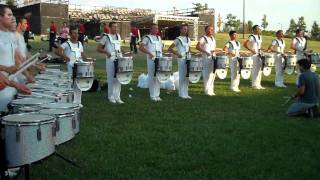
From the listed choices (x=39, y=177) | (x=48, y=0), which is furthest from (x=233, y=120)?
(x=48, y=0)

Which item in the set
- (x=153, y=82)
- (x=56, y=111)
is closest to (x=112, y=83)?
(x=153, y=82)

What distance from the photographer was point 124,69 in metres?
11.6

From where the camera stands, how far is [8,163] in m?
4.86

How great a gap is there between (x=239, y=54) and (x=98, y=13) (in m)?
44.5

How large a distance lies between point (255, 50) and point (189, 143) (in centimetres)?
838

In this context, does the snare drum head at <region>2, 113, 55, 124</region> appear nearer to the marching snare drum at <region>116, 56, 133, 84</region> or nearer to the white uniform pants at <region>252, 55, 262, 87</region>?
the marching snare drum at <region>116, 56, 133, 84</region>

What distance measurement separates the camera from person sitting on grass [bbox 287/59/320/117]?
33.1 feet

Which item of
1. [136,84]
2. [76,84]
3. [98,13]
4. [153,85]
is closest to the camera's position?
[76,84]

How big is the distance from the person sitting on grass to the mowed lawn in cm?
31

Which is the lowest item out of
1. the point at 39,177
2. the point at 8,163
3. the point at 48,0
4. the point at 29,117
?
the point at 39,177

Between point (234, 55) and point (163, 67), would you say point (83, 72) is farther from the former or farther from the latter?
point (234, 55)

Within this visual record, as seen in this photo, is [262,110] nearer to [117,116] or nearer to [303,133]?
[303,133]

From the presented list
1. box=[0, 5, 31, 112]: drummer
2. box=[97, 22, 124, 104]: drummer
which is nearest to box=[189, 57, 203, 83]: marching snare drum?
box=[97, 22, 124, 104]: drummer

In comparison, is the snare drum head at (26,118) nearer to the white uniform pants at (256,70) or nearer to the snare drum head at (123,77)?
the snare drum head at (123,77)
